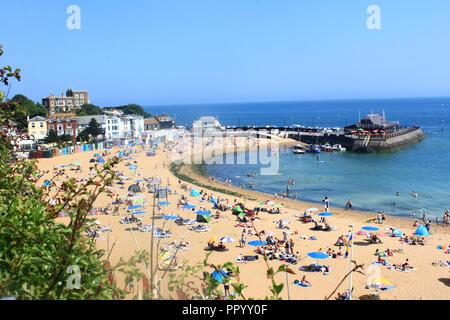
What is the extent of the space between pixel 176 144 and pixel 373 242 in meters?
47.8

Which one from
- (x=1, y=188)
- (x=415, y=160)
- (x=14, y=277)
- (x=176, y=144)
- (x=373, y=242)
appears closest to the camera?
(x=14, y=277)

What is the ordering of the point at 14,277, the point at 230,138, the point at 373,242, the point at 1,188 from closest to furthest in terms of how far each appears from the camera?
1. the point at 14,277
2. the point at 1,188
3. the point at 373,242
4. the point at 230,138

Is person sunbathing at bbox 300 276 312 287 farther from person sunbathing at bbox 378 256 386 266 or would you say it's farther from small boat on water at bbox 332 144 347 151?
small boat on water at bbox 332 144 347 151

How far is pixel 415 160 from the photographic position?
4944 cm

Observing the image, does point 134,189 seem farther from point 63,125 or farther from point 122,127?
point 122,127

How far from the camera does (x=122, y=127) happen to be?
70750 mm

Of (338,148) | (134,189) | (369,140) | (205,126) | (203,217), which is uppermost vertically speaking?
(205,126)

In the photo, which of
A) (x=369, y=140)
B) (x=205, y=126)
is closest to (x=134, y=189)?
(x=369, y=140)
